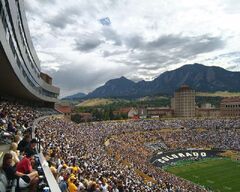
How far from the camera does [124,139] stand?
64.3 m

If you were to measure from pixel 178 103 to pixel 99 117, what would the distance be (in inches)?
2614

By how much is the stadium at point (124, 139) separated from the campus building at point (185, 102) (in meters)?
88.5

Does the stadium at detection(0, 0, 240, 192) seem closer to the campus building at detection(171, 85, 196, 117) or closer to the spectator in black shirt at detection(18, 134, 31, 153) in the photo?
the spectator in black shirt at detection(18, 134, 31, 153)

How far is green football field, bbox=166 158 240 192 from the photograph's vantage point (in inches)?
1845

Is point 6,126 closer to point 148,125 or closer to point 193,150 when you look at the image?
point 193,150

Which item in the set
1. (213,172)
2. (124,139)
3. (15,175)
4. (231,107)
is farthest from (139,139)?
(231,107)

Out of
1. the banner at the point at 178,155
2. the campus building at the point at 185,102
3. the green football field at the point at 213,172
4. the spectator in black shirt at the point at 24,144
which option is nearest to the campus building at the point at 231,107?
the campus building at the point at 185,102

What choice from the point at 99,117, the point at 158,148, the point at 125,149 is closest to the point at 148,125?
the point at 158,148

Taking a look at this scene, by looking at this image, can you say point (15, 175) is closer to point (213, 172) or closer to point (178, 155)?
point (213, 172)

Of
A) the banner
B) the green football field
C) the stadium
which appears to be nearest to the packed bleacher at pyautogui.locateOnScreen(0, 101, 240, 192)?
the stadium

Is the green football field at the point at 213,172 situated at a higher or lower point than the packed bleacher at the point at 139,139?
lower

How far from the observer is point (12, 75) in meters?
27.1

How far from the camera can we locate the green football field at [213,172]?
46.9 meters

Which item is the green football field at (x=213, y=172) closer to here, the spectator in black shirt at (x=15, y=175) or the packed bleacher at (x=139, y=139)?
the packed bleacher at (x=139, y=139)
